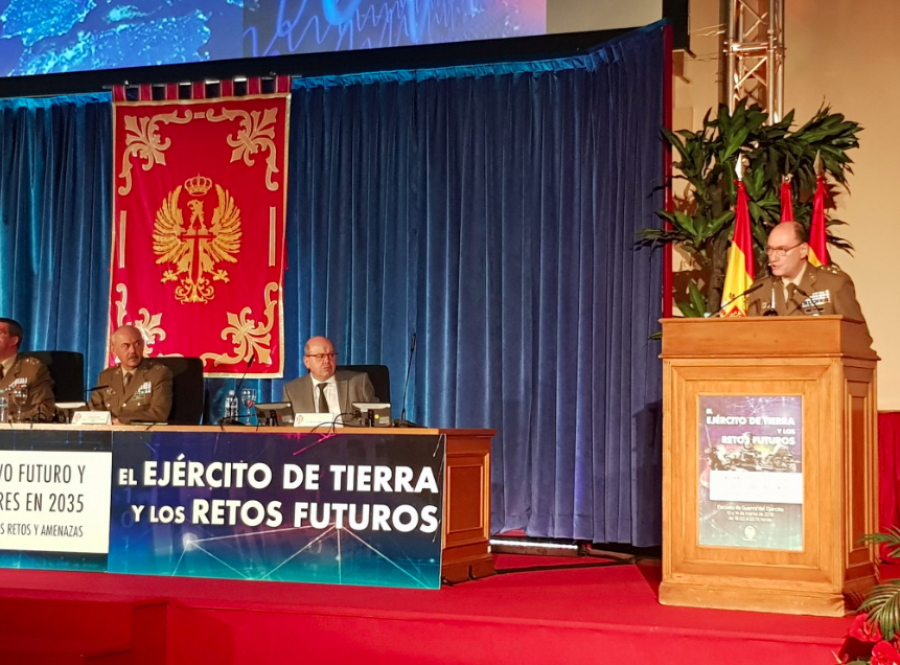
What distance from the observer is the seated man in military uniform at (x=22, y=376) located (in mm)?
5652

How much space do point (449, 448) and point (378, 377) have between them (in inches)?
48.3

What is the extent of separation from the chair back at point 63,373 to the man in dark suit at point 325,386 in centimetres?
133

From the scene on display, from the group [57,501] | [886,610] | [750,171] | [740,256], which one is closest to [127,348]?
[57,501]

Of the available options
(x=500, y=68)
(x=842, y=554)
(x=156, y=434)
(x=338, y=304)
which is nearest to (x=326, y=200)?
(x=338, y=304)

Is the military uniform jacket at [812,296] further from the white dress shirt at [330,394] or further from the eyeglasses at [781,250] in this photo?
the white dress shirt at [330,394]

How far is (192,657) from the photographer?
151 inches

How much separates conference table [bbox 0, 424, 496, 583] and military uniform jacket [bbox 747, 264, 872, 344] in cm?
132

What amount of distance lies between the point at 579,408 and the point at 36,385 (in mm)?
2922

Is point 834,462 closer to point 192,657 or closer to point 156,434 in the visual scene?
point 192,657

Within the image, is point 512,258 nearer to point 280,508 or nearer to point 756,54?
point 756,54

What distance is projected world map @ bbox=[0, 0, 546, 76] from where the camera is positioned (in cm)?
636

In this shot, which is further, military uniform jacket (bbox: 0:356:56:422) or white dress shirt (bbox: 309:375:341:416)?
military uniform jacket (bbox: 0:356:56:422)

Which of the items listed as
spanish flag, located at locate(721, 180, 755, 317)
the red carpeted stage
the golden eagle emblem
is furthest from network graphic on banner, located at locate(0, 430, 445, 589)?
the golden eagle emblem

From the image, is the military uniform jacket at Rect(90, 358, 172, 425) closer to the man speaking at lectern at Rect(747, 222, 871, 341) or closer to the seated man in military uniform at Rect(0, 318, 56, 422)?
the seated man in military uniform at Rect(0, 318, 56, 422)
